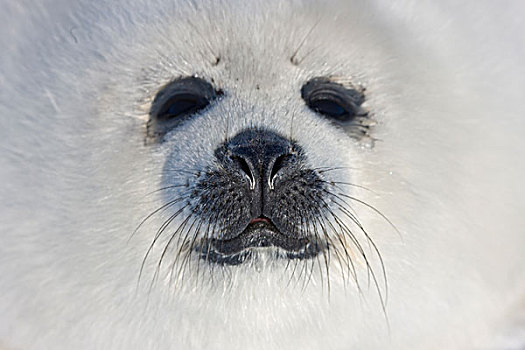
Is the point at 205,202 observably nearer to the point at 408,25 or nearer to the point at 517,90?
the point at 408,25

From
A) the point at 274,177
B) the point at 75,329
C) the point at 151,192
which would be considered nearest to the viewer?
the point at 274,177

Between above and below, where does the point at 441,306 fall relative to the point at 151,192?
below

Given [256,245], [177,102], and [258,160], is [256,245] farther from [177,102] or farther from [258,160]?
[177,102]

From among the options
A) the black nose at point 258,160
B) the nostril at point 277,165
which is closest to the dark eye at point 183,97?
the black nose at point 258,160

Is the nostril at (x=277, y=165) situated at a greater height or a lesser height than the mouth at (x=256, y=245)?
greater

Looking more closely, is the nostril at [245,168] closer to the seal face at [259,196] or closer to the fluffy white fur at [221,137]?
the seal face at [259,196]

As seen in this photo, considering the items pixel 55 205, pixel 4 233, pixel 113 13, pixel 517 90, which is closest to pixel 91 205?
pixel 55 205
